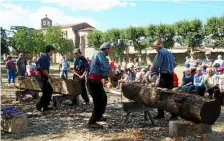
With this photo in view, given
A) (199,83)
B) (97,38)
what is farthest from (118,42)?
(199,83)

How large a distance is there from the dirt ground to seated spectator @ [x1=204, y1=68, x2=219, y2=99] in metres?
2.30

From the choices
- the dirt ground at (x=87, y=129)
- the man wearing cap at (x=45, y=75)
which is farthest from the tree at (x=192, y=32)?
the man wearing cap at (x=45, y=75)

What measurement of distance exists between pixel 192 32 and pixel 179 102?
1541 inches

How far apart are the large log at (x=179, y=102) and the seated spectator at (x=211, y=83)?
13.9 feet

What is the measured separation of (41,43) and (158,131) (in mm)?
70221

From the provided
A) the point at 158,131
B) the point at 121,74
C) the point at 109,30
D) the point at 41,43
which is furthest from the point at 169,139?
the point at 41,43

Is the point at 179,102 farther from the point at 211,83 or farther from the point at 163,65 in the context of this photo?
the point at 211,83

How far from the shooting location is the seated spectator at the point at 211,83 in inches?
472

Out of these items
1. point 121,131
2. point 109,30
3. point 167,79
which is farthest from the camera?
point 109,30

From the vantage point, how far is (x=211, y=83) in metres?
12.1

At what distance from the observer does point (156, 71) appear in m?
8.62

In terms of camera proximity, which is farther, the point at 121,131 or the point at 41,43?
the point at 41,43

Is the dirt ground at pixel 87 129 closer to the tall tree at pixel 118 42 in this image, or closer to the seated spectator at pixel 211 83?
the seated spectator at pixel 211 83

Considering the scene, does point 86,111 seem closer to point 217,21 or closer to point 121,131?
point 121,131
